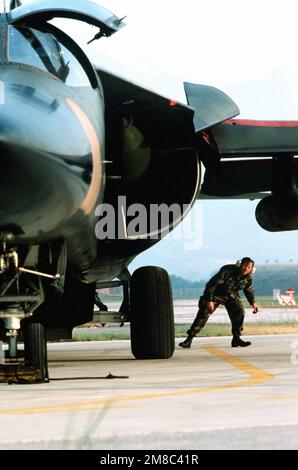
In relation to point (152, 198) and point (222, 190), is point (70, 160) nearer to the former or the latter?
point (152, 198)

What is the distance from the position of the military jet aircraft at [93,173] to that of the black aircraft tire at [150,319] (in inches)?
Result: 0.8

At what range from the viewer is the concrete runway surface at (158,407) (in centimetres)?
665

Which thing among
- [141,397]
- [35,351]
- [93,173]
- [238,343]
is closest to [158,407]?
[141,397]

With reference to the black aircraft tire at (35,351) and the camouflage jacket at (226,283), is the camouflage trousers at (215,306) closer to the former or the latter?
the camouflage jacket at (226,283)

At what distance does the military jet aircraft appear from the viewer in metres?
9.94

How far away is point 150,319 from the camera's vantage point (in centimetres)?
1611

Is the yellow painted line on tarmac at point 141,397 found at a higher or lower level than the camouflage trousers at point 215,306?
higher

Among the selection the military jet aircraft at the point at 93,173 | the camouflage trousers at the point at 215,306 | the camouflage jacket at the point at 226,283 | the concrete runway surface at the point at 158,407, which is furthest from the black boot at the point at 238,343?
the concrete runway surface at the point at 158,407

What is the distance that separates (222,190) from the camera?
16.6 metres

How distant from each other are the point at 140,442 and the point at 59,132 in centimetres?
412

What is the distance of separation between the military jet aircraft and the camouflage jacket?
2.55 meters

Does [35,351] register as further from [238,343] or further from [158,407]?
[238,343]

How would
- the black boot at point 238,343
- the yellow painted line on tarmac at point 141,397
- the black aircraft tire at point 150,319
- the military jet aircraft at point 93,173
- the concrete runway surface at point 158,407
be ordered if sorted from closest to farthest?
the concrete runway surface at point 158,407
the yellow painted line on tarmac at point 141,397
the military jet aircraft at point 93,173
the black aircraft tire at point 150,319
the black boot at point 238,343
